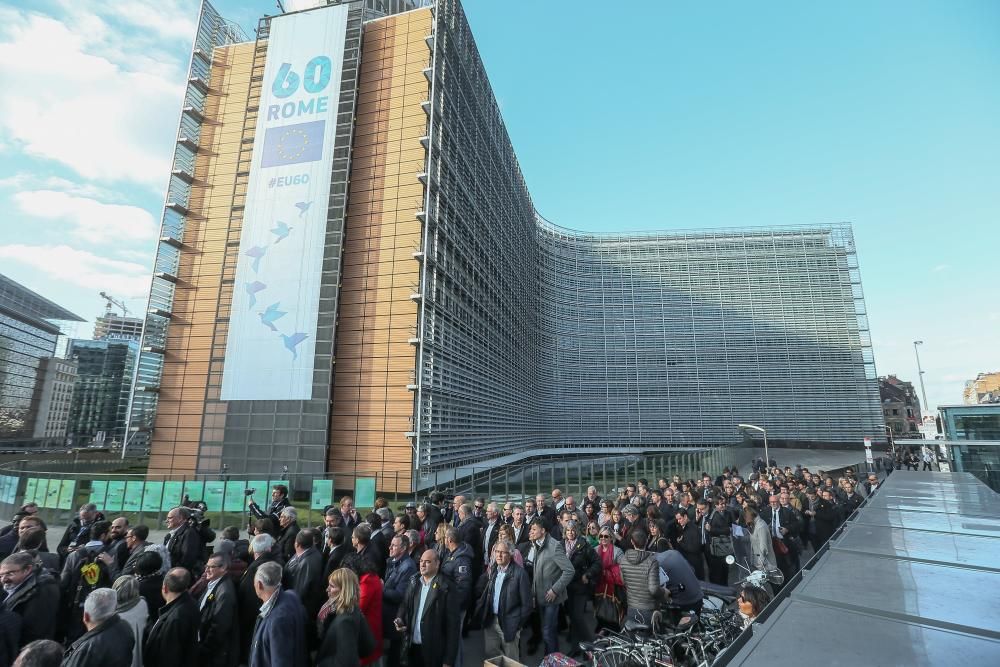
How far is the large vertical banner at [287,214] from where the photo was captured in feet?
72.8

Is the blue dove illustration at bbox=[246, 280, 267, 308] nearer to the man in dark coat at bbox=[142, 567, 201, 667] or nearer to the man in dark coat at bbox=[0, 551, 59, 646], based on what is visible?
the man in dark coat at bbox=[0, 551, 59, 646]

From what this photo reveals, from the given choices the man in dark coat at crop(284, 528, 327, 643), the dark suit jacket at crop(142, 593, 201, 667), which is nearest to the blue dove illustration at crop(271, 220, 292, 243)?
the man in dark coat at crop(284, 528, 327, 643)

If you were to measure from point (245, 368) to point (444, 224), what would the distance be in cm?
1224

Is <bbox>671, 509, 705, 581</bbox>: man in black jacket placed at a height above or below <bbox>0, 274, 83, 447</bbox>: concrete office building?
below

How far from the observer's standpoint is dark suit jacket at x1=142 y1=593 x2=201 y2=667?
3.81 m

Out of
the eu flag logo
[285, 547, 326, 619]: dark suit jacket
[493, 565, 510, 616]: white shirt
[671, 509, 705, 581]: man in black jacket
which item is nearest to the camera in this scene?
[285, 547, 326, 619]: dark suit jacket

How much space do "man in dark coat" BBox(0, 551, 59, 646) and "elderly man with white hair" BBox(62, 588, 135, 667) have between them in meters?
1.27

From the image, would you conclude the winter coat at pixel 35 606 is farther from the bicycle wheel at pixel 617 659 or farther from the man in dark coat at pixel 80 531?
the bicycle wheel at pixel 617 659

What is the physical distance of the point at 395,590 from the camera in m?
5.28

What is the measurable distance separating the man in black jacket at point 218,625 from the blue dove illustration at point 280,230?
2192 cm

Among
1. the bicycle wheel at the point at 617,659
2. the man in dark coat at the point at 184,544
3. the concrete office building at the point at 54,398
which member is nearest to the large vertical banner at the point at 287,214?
the man in dark coat at the point at 184,544

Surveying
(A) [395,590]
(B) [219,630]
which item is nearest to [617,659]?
(A) [395,590]

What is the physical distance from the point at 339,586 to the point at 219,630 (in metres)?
1.29

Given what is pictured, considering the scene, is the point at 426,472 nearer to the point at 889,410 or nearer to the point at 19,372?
the point at 19,372
